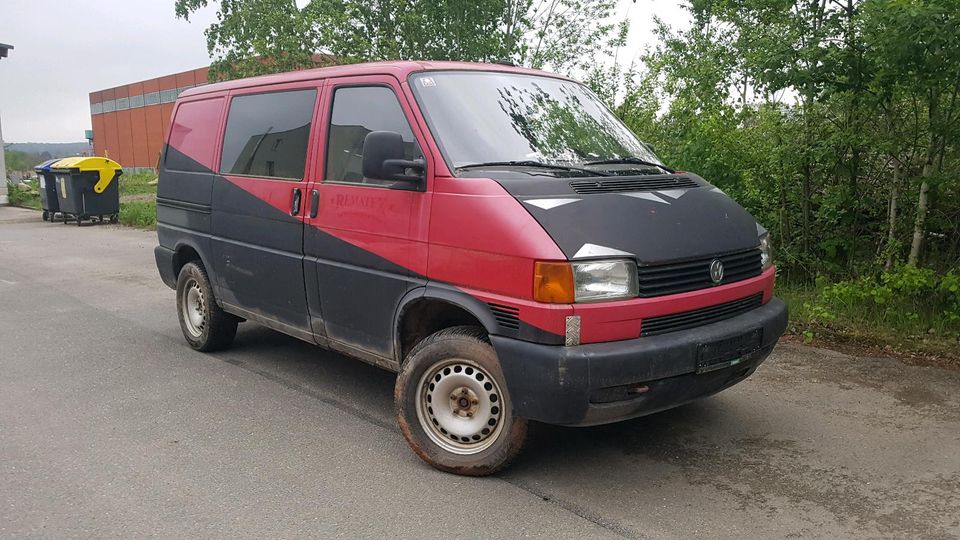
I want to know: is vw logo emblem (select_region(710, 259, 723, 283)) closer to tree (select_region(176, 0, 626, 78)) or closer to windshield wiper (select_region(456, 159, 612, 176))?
windshield wiper (select_region(456, 159, 612, 176))

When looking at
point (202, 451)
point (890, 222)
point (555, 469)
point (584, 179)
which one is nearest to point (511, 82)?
point (584, 179)

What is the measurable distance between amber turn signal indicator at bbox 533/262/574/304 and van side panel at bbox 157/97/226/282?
334cm

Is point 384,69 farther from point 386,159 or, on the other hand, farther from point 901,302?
point 901,302

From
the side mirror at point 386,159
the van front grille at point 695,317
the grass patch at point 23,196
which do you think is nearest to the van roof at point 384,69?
the side mirror at point 386,159

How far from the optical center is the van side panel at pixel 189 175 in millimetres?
6051

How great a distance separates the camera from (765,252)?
4562 mm

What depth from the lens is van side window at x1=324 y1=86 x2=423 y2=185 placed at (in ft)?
14.8

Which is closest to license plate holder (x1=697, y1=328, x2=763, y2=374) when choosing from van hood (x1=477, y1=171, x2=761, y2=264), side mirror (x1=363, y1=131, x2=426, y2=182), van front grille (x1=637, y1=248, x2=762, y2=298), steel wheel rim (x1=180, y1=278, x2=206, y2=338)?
van front grille (x1=637, y1=248, x2=762, y2=298)

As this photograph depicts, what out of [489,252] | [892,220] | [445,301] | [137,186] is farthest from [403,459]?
[137,186]

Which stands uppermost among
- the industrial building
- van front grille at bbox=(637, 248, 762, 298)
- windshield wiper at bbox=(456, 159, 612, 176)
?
the industrial building

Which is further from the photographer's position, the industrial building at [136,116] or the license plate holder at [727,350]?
the industrial building at [136,116]

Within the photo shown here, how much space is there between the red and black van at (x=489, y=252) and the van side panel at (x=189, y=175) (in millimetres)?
564

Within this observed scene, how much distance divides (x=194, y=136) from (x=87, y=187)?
1364cm

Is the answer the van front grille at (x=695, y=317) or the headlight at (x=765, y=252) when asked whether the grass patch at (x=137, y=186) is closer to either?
the headlight at (x=765, y=252)
